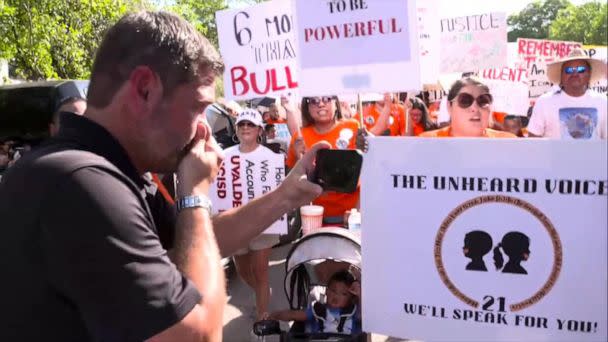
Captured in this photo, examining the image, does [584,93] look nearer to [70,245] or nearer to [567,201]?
[567,201]

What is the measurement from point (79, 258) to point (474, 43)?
476 centimetres

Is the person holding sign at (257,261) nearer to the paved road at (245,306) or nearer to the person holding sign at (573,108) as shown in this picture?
the paved road at (245,306)

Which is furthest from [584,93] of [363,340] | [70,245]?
[70,245]

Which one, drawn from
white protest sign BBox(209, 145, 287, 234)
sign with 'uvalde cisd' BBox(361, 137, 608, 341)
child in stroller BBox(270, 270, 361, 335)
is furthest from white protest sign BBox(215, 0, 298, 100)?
sign with 'uvalde cisd' BBox(361, 137, 608, 341)

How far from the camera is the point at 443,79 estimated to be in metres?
8.99

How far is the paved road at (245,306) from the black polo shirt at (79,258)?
9.86 ft

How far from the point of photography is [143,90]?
133cm

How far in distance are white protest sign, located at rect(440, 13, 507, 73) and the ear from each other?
166 inches

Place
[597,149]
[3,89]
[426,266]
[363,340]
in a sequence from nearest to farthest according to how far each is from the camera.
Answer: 1. [597,149]
2. [426,266]
3. [363,340]
4. [3,89]

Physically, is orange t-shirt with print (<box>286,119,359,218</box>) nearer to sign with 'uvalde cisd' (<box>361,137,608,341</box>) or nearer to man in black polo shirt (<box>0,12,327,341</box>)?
sign with 'uvalde cisd' (<box>361,137,608,341</box>)

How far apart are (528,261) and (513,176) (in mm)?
262

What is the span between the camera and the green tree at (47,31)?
8.46 meters

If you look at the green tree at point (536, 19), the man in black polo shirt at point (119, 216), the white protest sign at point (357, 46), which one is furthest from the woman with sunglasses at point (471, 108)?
the green tree at point (536, 19)

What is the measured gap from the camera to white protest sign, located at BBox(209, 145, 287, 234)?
424 cm
